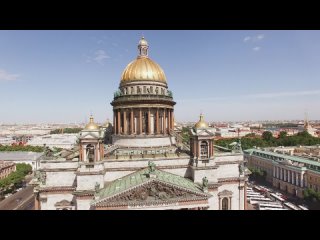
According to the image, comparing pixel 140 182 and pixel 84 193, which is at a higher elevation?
pixel 140 182

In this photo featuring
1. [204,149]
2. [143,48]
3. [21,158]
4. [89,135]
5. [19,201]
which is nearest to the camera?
[89,135]

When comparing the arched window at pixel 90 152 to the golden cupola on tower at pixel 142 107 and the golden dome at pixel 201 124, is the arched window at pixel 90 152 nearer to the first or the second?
the golden cupola on tower at pixel 142 107

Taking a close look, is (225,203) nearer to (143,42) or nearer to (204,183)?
(204,183)

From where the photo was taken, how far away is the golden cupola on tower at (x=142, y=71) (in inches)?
1491

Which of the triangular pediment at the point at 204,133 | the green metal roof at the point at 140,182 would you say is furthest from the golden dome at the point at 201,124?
the green metal roof at the point at 140,182

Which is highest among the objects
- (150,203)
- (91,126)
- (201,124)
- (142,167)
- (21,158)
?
(201,124)

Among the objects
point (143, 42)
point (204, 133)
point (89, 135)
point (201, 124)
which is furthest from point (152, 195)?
point (143, 42)

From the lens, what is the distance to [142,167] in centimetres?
3088

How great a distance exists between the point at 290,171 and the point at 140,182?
148 ft

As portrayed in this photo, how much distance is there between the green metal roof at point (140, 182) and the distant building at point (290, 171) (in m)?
35.8

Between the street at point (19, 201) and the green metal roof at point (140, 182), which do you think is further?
the street at point (19, 201)
